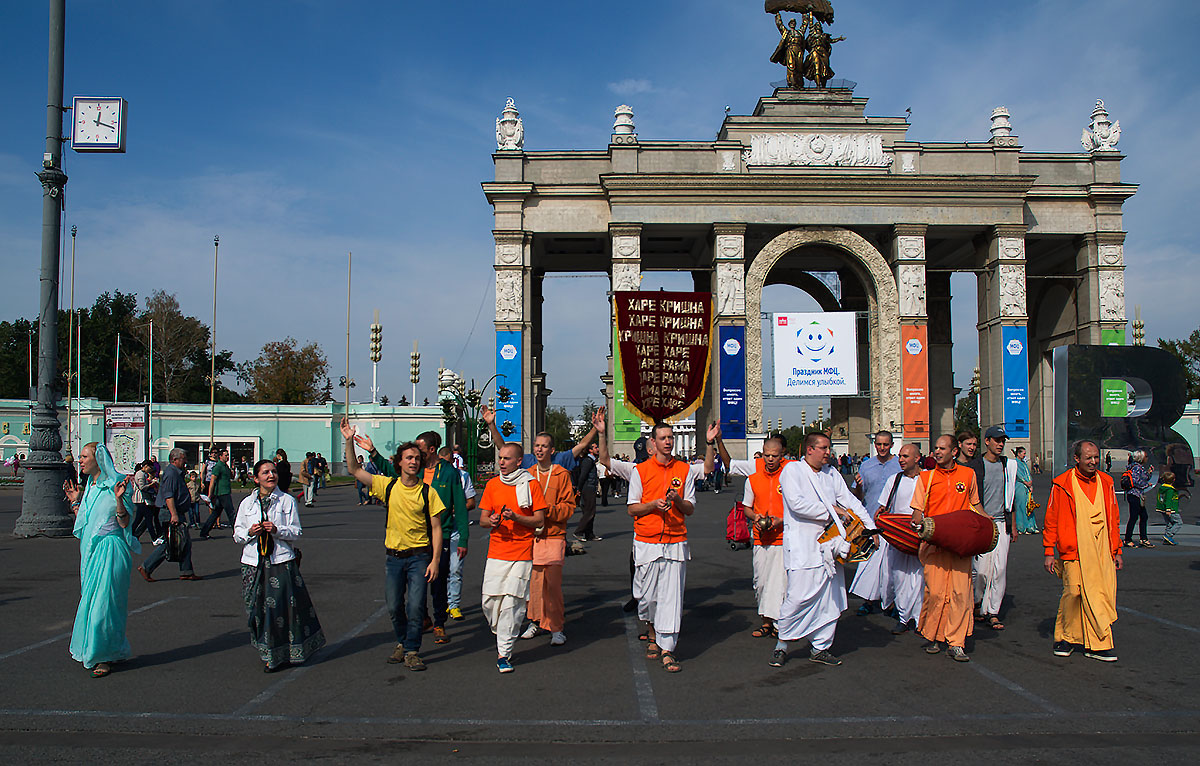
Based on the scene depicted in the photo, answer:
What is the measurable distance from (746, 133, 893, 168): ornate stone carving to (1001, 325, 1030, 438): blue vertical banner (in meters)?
8.78

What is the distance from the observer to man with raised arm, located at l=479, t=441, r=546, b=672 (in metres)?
6.90

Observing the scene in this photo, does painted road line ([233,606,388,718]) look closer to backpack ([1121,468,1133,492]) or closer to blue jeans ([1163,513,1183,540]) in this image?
backpack ([1121,468,1133,492])

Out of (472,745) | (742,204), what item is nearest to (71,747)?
(472,745)

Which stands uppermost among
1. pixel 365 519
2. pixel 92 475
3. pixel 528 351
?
pixel 528 351

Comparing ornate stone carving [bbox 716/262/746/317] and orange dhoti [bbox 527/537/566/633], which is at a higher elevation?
ornate stone carving [bbox 716/262/746/317]

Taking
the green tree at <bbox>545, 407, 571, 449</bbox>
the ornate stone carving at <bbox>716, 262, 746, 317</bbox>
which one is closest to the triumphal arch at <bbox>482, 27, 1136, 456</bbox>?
the ornate stone carving at <bbox>716, 262, 746, 317</bbox>

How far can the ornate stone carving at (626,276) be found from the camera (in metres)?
35.4

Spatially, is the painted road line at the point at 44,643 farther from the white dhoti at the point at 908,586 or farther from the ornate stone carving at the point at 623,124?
the ornate stone carving at the point at 623,124

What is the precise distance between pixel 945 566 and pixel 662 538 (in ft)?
8.15

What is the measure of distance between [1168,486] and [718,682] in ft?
42.8

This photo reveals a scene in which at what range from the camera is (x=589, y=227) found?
37031mm

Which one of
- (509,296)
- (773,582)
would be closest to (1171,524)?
(773,582)

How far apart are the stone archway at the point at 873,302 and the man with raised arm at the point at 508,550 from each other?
1145 inches

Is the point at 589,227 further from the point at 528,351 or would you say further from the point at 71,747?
the point at 71,747
